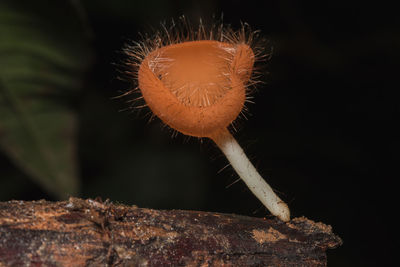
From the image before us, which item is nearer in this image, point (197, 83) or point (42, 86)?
point (197, 83)

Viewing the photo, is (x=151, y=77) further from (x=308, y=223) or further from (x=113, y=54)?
(x=113, y=54)

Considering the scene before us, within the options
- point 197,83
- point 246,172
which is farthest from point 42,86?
point 246,172

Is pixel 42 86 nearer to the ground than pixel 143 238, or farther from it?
farther from it

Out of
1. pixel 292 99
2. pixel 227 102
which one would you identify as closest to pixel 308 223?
pixel 227 102

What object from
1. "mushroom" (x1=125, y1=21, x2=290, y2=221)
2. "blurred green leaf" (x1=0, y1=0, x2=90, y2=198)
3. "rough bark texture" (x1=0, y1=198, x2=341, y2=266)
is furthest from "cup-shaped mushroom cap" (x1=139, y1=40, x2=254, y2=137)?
"blurred green leaf" (x1=0, y1=0, x2=90, y2=198)

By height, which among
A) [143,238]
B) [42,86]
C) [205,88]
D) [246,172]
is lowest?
[143,238]

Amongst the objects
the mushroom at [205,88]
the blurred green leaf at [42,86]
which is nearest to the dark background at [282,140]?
the blurred green leaf at [42,86]

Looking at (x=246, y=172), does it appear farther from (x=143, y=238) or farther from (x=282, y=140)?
(x=282, y=140)
